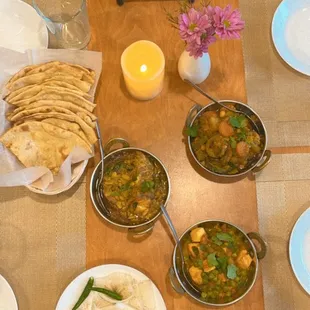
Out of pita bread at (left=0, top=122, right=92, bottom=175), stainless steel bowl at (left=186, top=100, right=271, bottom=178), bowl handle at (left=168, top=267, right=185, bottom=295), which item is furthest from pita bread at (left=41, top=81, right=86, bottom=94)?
bowl handle at (left=168, top=267, right=185, bottom=295)

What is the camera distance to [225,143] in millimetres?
1111

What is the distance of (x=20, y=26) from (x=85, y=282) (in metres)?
0.73

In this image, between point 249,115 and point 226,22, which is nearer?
point 226,22

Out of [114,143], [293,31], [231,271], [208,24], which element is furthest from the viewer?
[293,31]

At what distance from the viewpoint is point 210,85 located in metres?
1.23

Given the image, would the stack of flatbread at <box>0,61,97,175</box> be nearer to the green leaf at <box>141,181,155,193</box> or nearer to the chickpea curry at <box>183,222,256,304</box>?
the green leaf at <box>141,181,155,193</box>

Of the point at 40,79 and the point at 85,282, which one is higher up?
the point at 40,79

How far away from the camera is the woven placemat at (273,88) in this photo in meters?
1.23

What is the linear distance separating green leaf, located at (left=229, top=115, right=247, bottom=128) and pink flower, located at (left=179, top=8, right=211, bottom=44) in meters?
0.26

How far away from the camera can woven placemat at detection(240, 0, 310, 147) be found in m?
1.23

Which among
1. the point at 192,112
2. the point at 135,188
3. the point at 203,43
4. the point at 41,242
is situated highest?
the point at 203,43

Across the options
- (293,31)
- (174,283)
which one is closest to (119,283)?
(174,283)

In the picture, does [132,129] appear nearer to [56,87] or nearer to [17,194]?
[56,87]

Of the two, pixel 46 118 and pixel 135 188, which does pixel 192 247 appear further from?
pixel 46 118
